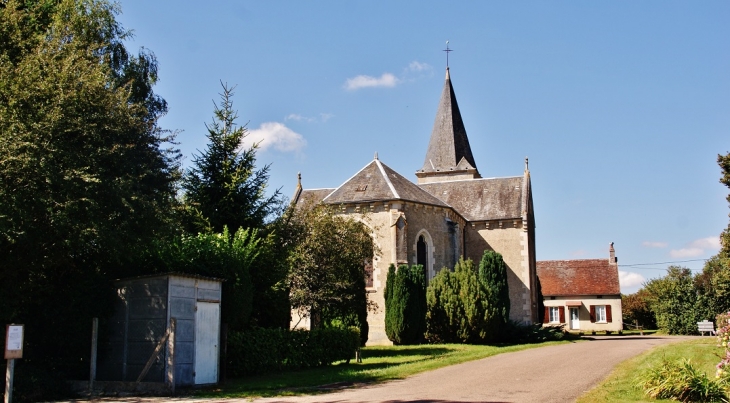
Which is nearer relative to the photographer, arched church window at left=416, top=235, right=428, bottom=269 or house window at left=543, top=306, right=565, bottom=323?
arched church window at left=416, top=235, right=428, bottom=269

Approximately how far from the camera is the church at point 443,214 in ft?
105

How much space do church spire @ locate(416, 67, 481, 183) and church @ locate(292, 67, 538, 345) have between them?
7 centimetres

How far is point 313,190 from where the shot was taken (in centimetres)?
3981

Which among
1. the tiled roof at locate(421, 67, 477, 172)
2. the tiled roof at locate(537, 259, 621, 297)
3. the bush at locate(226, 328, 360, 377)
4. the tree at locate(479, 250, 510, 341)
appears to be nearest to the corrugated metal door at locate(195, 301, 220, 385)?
the bush at locate(226, 328, 360, 377)

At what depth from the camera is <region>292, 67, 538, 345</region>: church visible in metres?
31.9

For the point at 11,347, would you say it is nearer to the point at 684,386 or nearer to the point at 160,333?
the point at 160,333

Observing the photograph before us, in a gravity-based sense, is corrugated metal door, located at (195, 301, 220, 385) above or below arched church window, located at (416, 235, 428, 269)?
below

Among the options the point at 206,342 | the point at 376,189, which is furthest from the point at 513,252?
the point at 206,342

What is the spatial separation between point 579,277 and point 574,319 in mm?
3415

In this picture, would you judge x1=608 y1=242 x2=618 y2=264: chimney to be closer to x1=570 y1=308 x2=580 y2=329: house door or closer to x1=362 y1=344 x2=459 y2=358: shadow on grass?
x1=570 y1=308 x2=580 y2=329: house door

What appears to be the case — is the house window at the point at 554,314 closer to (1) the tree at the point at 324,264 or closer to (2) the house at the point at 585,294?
(2) the house at the point at 585,294

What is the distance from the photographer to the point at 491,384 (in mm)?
13953

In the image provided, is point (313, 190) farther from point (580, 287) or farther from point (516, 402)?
point (516, 402)

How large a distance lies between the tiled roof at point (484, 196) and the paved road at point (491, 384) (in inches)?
750
